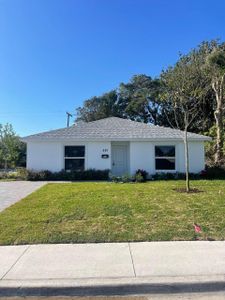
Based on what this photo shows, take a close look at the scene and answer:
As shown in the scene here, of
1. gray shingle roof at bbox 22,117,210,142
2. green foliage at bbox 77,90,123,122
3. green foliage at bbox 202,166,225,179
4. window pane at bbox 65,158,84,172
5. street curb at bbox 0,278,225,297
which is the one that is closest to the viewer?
street curb at bbox 0,278,225,297

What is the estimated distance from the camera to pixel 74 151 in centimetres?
2033

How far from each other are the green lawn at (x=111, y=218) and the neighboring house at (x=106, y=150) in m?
8.62

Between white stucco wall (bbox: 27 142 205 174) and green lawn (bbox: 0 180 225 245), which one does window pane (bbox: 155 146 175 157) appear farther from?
green lawn (bbox: 0 180 225 245)

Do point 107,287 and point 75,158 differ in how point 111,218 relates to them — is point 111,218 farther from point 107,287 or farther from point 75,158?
point 75,158

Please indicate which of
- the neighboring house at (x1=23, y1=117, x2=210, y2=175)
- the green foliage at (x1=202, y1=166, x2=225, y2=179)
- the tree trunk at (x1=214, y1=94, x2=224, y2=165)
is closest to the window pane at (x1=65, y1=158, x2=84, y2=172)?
the neighboring house at (x1=23, y1=117, x2=210, y2=175)

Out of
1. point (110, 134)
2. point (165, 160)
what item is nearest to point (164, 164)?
point (165, 160)

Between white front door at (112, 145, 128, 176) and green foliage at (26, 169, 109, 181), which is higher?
white front door at (112, 145, 128, 176)

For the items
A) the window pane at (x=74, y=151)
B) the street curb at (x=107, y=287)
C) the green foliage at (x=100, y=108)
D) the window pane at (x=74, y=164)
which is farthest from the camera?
the green foliage at (x=100, y=108)

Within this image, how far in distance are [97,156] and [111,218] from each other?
12.2 meters

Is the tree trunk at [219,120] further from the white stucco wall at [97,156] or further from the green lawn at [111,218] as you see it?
the green lawn at [111,218]

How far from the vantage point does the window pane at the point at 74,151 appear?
2027cm

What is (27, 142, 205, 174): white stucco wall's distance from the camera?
Result: 20062 mm

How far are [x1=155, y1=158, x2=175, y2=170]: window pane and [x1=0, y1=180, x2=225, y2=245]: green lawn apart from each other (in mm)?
8774

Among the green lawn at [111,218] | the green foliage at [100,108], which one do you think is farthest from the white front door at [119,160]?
the green foliage at [100,108]
